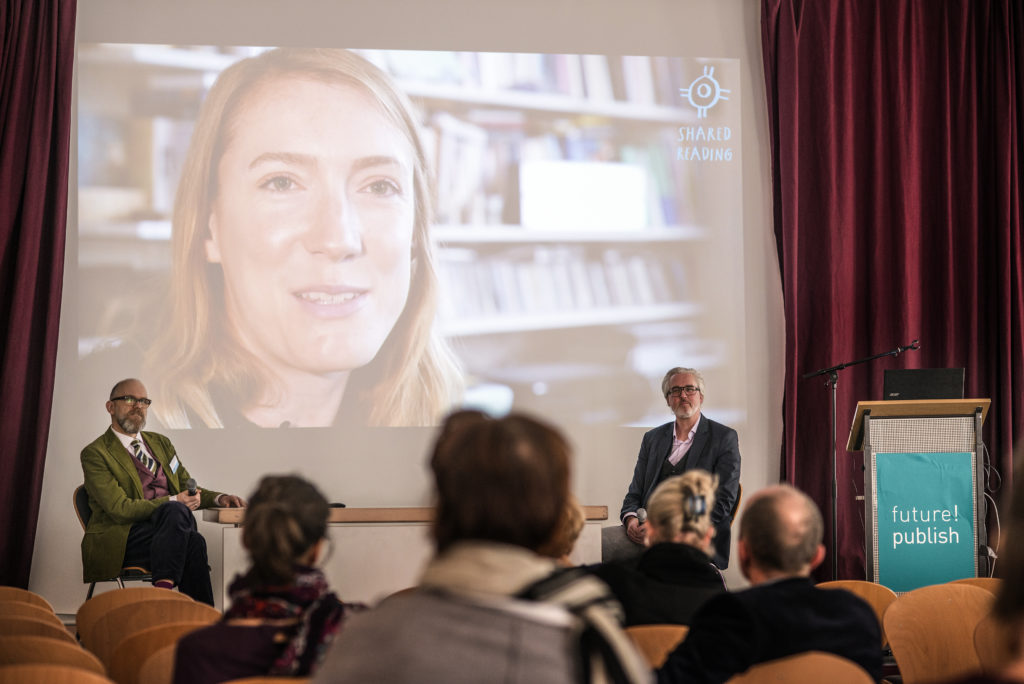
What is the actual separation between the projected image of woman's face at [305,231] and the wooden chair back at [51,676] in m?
4.15

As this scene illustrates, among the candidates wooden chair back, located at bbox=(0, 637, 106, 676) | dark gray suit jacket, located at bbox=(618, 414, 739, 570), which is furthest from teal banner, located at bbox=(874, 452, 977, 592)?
wooden chair back, located at bbox=(0, 637, 106, 676)

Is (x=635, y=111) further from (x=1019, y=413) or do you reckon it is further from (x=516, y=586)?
(x=516, y=586)

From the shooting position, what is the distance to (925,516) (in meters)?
5.15

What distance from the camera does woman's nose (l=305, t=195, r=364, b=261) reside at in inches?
228

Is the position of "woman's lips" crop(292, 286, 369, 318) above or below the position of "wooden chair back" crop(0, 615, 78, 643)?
above

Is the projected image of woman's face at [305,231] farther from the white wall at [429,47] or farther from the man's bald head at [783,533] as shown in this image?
the man's bald head at [783,533]

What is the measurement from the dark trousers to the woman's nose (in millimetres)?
1679

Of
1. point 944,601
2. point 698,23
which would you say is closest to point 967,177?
point 698,23

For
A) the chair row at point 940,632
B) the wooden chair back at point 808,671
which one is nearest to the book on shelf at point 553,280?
the chair row at point 940,632

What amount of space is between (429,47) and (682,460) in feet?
9.39

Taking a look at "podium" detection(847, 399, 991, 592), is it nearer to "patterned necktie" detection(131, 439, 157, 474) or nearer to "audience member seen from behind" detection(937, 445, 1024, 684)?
"patterned necktie" detection(131, 439, 157, 474)

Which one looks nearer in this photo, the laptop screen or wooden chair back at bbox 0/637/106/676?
wooden chair back at bbox 0/637/106/676

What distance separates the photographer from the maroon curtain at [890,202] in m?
6.15

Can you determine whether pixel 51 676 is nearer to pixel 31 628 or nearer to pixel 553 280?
pixel 31 628
